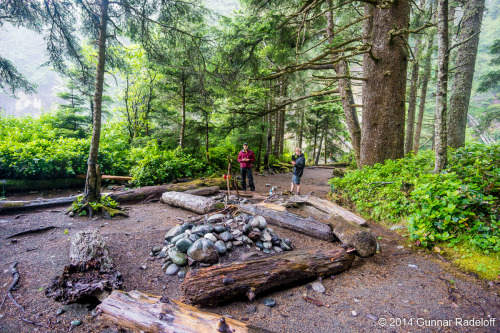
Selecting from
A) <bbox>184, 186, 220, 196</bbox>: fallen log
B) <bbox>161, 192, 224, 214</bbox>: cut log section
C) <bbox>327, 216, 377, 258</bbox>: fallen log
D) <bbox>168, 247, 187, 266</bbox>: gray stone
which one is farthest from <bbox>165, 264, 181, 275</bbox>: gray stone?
<bbox>184, 186, 220, 196</bbox>: fallen log

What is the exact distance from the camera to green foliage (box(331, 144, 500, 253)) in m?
3.24

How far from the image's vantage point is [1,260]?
3.47 metres

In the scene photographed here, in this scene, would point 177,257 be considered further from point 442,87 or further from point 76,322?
point 442,87

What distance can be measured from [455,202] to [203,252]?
4302 millimetres

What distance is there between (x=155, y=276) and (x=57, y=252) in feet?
6.86

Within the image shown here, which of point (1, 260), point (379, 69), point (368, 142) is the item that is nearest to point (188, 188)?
point (1, 260)

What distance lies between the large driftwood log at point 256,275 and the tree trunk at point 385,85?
4613 millimetres

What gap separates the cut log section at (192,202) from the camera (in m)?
6.23

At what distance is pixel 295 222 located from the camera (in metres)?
4.84

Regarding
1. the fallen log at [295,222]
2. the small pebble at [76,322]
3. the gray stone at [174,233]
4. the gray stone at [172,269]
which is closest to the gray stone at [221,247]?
the gray stone at [172,269]

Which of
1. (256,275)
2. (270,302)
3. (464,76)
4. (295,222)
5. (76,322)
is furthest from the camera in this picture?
(464,76)

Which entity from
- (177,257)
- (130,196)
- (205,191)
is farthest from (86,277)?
(205,191)

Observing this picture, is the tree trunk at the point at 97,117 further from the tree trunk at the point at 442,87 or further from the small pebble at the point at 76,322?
the tree trunk at the point at 442,87

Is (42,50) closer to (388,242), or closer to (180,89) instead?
(180,89)
